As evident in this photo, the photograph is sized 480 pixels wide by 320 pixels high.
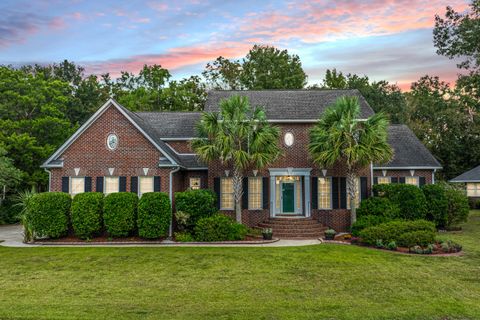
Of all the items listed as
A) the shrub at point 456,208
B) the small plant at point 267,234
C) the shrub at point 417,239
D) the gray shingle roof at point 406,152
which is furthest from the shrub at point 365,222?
the gray shingle roof at point 406,152

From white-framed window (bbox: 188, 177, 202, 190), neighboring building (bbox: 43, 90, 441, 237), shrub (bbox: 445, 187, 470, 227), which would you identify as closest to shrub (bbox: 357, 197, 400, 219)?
neighboring building (bbox: 43, 90, 441, 237)

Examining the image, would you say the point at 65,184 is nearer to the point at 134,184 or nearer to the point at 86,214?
the point at 86,214

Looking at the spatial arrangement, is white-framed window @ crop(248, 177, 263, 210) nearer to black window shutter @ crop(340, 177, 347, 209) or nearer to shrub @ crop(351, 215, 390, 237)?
black window shutter @ crop(340, 177, 347, 209)

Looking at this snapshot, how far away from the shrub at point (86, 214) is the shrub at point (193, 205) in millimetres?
4046

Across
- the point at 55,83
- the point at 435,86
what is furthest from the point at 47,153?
the point at 435,86

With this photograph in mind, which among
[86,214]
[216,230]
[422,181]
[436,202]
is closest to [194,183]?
[216,230]

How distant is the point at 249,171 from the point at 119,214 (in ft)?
26.1

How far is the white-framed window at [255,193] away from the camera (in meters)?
21.8

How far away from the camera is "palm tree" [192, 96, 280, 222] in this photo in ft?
64.2

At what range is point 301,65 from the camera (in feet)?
160

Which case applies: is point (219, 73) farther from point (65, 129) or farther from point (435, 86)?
point (435, 86)

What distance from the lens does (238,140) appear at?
2027cm

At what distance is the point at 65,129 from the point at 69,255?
67.9 ft

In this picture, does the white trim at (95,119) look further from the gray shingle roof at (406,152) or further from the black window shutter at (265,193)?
the gray shingle roof at (406,152)
